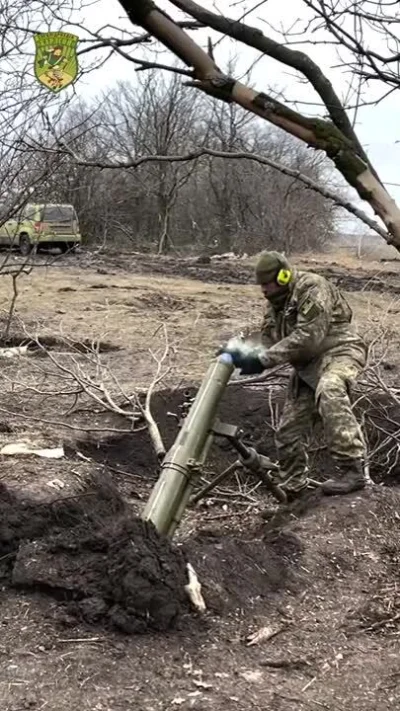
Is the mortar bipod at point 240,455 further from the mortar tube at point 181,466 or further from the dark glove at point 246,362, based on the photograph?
the dark glove at point 246,362

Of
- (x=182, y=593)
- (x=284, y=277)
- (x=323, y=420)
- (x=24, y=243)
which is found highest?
(x=284, y=277)

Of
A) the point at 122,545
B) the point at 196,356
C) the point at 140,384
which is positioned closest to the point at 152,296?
the point at 196,356

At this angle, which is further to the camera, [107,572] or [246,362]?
[246,362]

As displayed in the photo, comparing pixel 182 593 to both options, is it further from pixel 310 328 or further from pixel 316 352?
pixel 316 352

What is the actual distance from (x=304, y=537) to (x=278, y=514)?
0.86 meters

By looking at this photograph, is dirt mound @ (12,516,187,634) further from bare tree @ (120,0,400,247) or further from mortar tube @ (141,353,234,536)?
bare tree @ (120,0,400,247)

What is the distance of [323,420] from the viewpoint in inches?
225

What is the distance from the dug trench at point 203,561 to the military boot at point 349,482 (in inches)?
3.0

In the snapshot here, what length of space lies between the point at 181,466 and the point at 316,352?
199 centimetres

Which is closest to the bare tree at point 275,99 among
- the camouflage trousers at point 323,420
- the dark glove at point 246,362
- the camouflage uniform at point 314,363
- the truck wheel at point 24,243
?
the dark glove at point 246,362

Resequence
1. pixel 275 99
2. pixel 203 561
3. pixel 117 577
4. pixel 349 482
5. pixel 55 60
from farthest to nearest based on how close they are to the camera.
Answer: pixel 349 482, pixel 203 561, pixel 117 577, pixel 55 60, pixel 275 99

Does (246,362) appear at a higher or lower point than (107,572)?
higher

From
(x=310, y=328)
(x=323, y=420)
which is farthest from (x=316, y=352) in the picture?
(x=323, y=420)

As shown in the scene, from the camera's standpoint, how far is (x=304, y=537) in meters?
4.82
